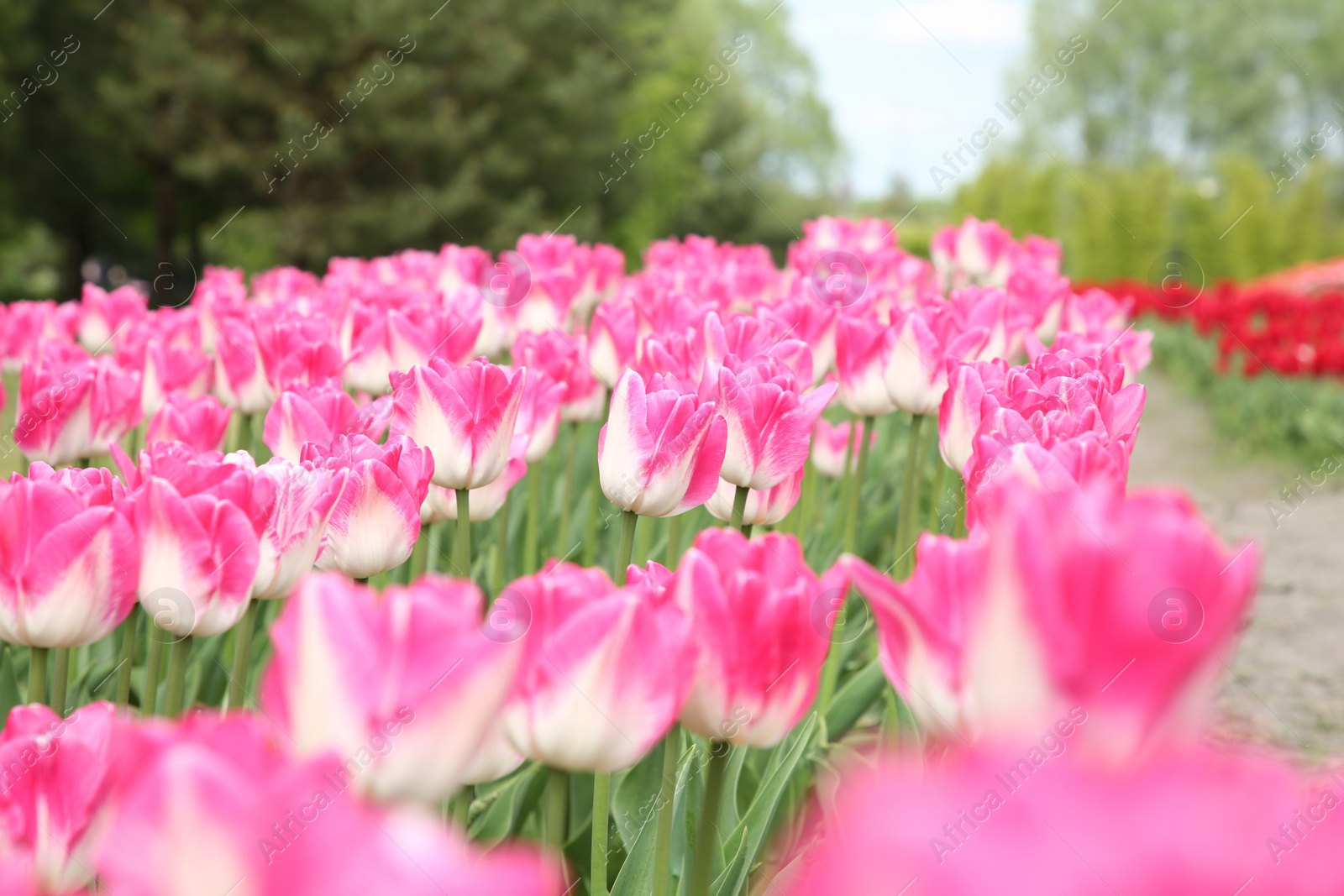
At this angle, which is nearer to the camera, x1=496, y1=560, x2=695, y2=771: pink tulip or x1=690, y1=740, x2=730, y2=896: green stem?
x1=496, y1=560, x2=695, y2=771: pink tulip

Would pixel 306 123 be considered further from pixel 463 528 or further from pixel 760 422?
pixel 760 422

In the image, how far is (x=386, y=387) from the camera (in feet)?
7.62

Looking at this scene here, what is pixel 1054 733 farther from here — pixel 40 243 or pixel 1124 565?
pixel 40 243

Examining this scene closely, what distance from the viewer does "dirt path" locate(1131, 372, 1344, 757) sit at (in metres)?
4.27

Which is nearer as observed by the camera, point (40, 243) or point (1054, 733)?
point (1054, 733)

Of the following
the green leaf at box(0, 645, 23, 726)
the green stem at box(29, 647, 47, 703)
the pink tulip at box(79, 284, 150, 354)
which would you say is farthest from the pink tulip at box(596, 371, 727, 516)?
the pink tulip at box(79, 284, 150, 354)

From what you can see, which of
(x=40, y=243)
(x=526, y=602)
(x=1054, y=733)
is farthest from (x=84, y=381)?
(x=40, y=243)

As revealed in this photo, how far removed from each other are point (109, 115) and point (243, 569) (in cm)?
1759

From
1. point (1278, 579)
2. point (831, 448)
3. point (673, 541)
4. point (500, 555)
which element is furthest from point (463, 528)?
point (1278, 579)

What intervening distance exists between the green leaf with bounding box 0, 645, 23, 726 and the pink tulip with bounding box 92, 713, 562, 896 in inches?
59.4

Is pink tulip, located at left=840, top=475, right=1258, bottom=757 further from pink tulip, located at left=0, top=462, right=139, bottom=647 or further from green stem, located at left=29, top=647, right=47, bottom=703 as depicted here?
green stem, located at left=29, top=647, right=47, bottom=703

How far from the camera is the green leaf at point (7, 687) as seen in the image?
1.82m

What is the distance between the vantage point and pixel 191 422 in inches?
71.3

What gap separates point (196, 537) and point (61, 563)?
124mm
